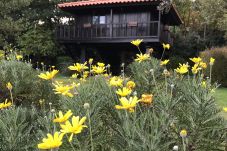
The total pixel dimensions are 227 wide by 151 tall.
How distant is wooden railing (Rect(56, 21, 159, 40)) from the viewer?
754 inches

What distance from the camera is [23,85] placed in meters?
5.74

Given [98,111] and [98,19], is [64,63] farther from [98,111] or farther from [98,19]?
[98,111]

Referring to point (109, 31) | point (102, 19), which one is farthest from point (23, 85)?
point (102, 19)

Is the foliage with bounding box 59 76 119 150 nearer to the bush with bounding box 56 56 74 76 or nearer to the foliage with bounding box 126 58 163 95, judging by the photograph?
the foliage with bounding box 126 58 163 95

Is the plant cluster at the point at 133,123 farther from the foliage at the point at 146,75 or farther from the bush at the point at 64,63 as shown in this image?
the bush at the point at 64,63

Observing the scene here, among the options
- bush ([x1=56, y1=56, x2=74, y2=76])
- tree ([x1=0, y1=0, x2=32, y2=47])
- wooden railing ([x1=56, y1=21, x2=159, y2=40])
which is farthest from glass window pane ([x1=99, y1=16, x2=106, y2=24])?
tree ([x1=0, y1=0, x2=32, y2=47])

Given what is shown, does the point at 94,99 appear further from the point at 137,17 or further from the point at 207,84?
the point at 137,17

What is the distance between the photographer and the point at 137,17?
70.4 ft

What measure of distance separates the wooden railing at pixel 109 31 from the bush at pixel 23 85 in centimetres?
1311

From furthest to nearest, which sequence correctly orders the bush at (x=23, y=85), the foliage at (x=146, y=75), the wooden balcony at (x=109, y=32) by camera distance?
1. the wooden balcony at (x=109, y=32)
2. the bush at (x=23, y=85)
3. the foliage at (x=146, y=75)

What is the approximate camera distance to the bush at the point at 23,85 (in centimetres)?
552

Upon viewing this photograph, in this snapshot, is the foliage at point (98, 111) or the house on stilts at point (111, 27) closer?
the foliage at point (98, 111)

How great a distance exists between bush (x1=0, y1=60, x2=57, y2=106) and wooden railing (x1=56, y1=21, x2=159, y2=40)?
13.1 metres

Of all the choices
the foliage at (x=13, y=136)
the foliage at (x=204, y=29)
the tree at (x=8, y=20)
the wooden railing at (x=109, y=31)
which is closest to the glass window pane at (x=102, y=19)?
the wooden railing at (x=109, y=31)
